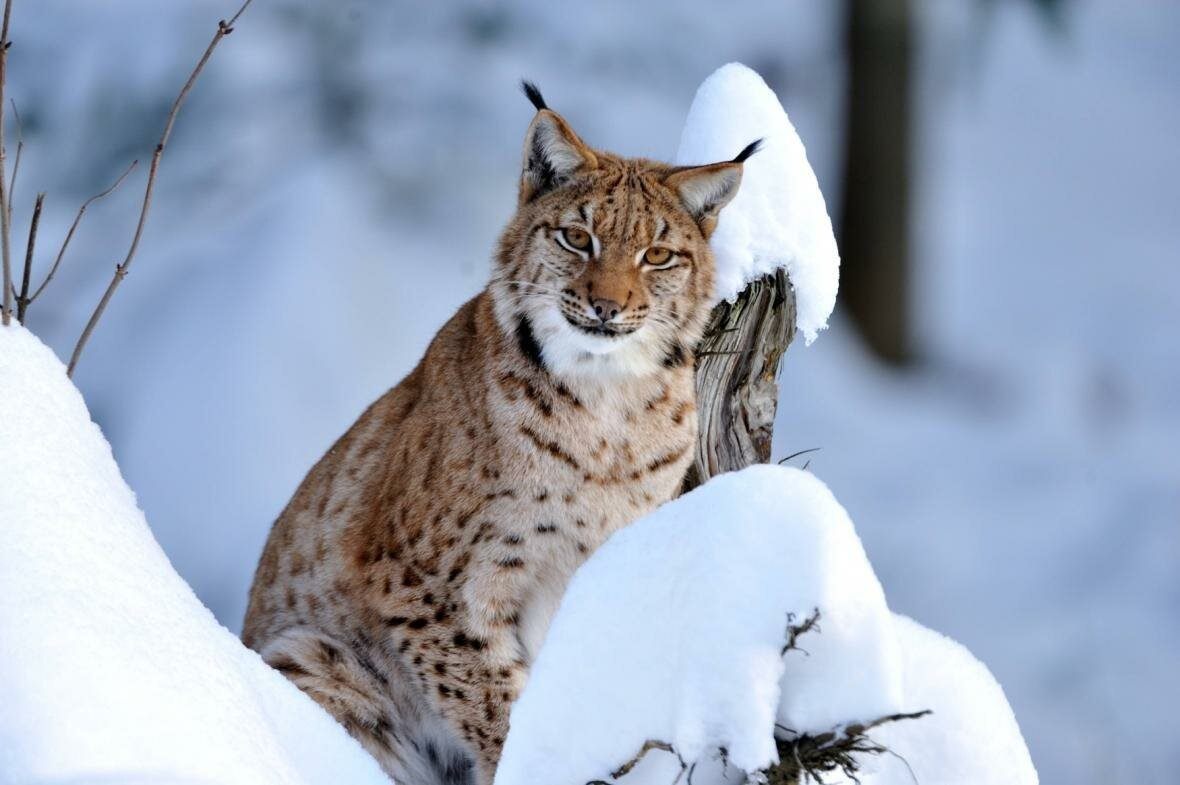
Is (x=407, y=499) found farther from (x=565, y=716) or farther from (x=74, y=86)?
(x=74, y=86)

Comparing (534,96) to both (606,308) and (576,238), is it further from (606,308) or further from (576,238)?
(606,308)

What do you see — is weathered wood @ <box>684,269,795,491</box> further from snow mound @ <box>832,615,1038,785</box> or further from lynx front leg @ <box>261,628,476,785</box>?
snow mound @ <box>832,615,1038,785</box>

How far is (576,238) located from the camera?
14.1 feet

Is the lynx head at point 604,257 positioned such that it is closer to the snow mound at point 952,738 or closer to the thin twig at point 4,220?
the thin twig at point 4,220

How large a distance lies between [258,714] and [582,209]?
1.81 metres

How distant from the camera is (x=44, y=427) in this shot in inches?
120

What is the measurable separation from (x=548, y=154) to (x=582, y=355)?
0.58 m

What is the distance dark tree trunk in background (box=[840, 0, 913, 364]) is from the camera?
12.4 m

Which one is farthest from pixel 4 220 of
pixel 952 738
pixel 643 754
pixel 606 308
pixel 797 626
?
pixel 952 738

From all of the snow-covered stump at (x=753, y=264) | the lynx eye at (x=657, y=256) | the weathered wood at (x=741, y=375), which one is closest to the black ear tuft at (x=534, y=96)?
the lynx eye at (x=657, y=256)

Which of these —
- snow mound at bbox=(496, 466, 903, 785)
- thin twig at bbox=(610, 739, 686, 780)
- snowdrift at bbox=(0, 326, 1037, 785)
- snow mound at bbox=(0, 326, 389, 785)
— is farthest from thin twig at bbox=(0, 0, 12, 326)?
thin twig at bbox=(610, 739, 686, 780)

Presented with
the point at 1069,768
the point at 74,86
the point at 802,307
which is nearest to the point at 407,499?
the point at 802,307

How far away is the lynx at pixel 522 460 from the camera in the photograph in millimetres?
4293

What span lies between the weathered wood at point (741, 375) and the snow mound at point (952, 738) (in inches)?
70.6
